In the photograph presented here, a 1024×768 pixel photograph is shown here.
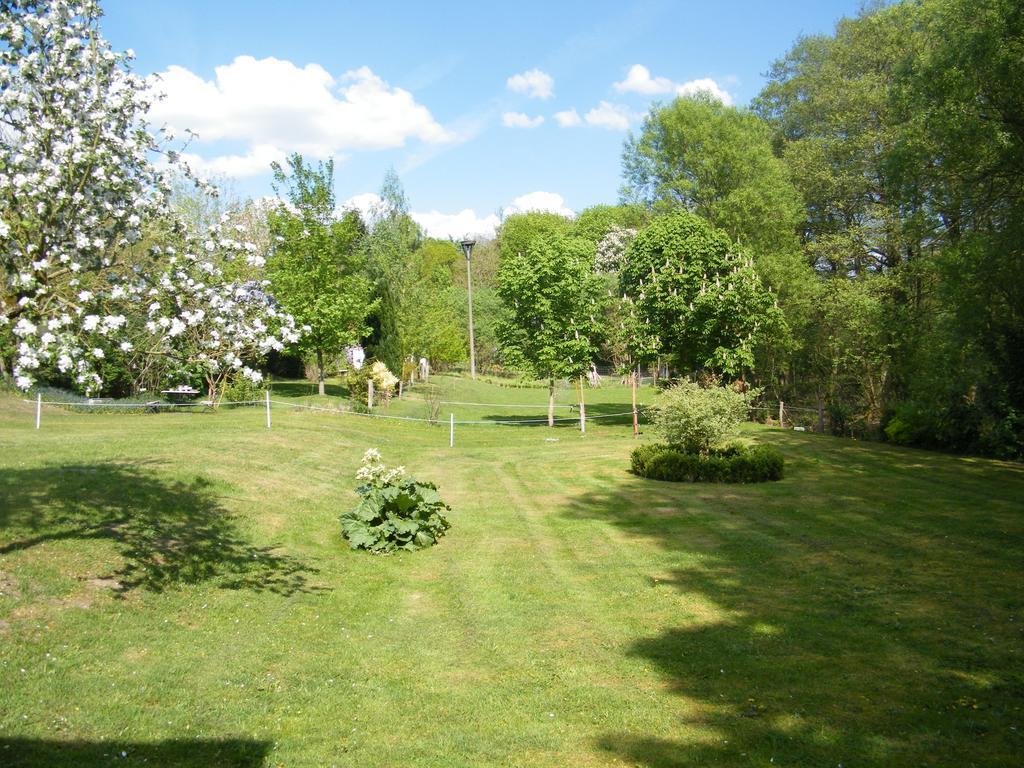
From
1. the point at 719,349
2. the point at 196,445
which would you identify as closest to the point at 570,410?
the point at 719,349

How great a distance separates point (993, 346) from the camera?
19375 millimetres

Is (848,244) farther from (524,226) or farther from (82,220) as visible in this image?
(524,226)

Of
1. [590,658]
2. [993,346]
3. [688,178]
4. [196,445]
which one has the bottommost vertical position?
[590,658]

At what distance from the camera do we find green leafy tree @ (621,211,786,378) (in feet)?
91.4

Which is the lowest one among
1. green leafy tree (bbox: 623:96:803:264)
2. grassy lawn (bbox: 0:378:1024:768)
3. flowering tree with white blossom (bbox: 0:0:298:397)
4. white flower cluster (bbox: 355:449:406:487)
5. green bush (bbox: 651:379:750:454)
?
grassy lawn (bbox: 0:378:1024:768)

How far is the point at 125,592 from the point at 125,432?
11.5 meters

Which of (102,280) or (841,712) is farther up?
(102,280)

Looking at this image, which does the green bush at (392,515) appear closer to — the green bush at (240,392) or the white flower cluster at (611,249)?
the green bush at (240,392)

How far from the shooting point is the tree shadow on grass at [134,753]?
198 inches

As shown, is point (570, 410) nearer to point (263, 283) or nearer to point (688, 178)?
point (688, 178)

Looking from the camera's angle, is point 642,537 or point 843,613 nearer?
point 843,613

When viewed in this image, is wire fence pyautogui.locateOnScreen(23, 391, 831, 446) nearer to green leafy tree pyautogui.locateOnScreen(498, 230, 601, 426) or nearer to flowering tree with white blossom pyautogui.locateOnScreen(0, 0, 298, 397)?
green leafy tree pyautogui.locateOnScreen(498, 230, 601, 426)

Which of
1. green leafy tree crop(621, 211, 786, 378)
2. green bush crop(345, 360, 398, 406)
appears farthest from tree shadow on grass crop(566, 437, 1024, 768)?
green bush crop(345, 360, 398, 406)

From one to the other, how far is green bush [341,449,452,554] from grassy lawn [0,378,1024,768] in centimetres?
36
